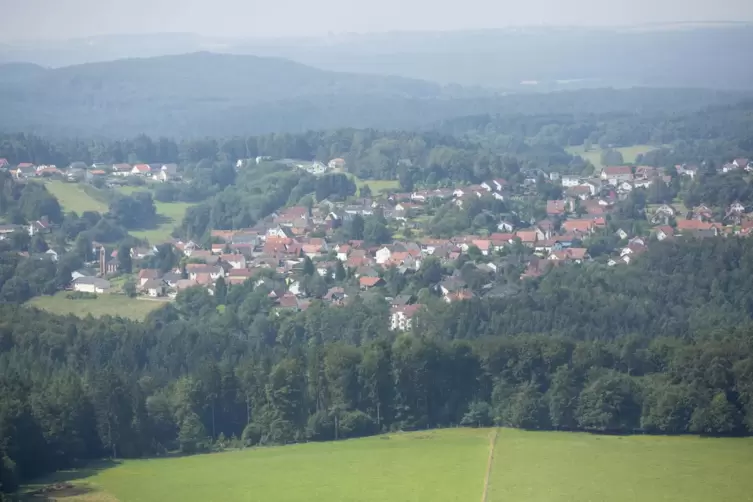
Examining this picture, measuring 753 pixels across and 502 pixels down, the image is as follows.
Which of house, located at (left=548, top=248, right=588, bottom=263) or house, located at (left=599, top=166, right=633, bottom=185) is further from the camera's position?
house, located at (left=599, top=166, right=633, bottom=185)

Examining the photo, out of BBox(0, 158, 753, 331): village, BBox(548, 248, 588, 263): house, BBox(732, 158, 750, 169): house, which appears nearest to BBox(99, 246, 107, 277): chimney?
BBox(0, 158, 753, 331): village

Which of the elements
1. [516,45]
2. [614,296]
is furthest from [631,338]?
[516,45]

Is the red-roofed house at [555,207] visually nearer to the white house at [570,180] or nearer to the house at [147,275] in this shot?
the white house at [570,180]

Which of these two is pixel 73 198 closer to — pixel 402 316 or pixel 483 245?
pixel 483 245

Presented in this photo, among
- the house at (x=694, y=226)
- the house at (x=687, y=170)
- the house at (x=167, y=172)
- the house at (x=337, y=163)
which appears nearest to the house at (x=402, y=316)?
the house at (x=694, y=226)

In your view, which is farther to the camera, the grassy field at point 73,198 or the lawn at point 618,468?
the grassy field at point 73,198

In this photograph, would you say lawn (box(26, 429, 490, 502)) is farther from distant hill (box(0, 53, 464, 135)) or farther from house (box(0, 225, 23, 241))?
distant hill (box(0, 53, 464, 135))

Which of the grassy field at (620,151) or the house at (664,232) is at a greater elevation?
the house at (664,232)
